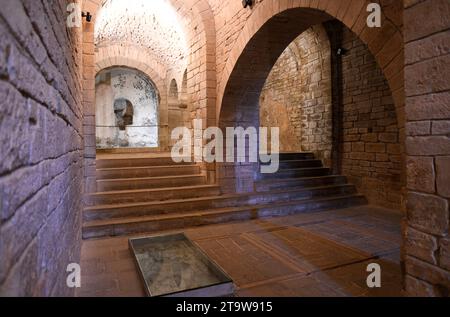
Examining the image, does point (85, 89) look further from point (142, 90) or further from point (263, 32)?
point (142, 90)

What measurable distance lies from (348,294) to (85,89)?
4305mm

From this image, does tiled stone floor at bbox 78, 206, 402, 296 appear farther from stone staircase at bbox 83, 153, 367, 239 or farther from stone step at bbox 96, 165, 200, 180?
stone step at bbox 96, 165, 200, 180

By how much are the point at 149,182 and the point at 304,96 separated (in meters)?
4.54

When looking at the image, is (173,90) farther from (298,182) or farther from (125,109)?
(298,182)

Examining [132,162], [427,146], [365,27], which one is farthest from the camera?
[132,162]

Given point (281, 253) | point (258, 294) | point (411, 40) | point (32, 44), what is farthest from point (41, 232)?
point (281, 253)

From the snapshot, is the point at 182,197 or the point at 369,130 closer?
the point at 182,197

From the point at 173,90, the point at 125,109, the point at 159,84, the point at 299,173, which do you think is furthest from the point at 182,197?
the point at 125,109

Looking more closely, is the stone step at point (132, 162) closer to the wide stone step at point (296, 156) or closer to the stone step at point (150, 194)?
the stone step at point (150, 194)

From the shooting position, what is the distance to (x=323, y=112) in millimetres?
6844

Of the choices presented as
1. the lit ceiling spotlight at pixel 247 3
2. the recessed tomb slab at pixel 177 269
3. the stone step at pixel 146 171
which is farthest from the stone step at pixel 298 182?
the lit ceiling spotlight at pixel 247 3

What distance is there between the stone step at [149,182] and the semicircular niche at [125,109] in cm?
904

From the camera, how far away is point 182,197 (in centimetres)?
509

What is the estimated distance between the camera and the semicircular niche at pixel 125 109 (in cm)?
1362
